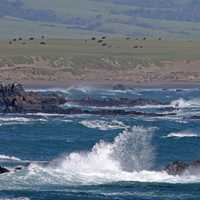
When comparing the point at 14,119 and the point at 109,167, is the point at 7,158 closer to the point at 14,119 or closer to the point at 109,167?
the point at 109,167

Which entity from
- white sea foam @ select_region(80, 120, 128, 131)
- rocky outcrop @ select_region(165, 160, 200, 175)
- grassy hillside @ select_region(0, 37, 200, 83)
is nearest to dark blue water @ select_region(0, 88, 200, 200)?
white sea foam @ select_region(80, 120, 128, 131)

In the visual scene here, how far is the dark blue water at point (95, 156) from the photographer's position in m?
48.7

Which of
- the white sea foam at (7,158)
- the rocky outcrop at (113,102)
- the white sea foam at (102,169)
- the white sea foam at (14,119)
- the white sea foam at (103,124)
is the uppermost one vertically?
the rocky outcrop at (113,102)

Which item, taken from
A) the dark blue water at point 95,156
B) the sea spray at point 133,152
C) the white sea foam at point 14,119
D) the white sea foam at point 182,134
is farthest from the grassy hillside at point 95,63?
the sea spray at point 133,152

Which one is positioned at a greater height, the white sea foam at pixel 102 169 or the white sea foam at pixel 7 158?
the white sea foam at pixel 7 158

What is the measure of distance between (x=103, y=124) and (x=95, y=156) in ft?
69.8

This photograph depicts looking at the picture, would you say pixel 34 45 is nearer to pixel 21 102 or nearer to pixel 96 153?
pixel 21 102

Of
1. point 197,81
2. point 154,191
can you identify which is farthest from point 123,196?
point 197,81

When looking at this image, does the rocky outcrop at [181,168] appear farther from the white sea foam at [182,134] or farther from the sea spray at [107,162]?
the white sea foam at [182,134]

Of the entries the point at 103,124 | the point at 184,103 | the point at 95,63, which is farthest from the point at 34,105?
the point at 95,63

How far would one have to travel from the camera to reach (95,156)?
182 feet

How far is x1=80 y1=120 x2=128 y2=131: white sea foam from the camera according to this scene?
7515 centimetres

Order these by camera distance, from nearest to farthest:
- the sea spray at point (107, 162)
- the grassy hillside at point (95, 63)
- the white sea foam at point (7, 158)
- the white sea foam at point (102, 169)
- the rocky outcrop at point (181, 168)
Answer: the white sea foam at point (102, 169), the sea spray at point (107, 162), the rocky outcrop at point (181, 168), the white sea foam at point (7, 158), the grassy hillside at point (95, 63)

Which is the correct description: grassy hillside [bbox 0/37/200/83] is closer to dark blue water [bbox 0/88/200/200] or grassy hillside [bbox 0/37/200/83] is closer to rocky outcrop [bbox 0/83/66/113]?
rocky outcrop [bbox 0/83/66/113]
